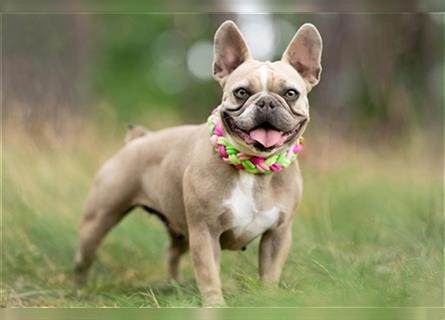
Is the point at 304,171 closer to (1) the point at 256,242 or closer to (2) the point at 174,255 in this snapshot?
(1) the point at 256,242

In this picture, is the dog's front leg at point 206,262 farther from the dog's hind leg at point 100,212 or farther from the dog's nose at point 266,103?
the dog's hind leg at point 100,212

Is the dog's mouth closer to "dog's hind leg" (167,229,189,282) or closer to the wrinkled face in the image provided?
the wrinkled face

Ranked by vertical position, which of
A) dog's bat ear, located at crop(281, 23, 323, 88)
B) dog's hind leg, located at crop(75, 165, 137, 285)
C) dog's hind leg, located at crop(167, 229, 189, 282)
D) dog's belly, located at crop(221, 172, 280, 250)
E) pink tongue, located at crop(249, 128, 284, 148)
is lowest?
dog's hind leg, located at crop(167, 229, 189, 282)

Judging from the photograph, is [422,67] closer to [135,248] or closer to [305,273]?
[135,248]

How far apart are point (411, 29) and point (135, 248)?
5067 mm

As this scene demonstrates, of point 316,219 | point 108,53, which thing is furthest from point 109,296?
point 108,53

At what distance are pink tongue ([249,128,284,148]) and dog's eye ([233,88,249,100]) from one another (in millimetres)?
170

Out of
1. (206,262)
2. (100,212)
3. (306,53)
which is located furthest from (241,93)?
(100,212)

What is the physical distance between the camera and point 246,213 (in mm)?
4062

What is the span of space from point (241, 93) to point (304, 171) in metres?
3.33

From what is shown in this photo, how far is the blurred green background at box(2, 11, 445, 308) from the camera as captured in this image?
14.1 feet

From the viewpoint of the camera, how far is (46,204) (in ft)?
21.1

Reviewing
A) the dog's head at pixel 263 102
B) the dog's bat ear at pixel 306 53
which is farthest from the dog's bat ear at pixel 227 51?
the dog's bat ear at pixel 306 53

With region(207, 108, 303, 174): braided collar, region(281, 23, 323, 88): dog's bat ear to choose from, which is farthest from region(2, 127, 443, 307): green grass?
region(281, 23, 323, 88): dog's bat ear
